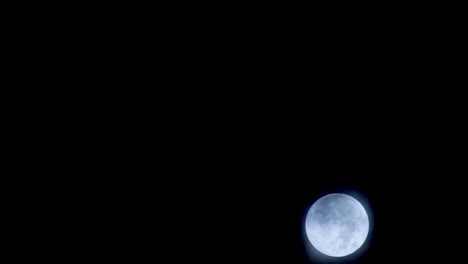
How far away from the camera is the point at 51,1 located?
10.3 ft

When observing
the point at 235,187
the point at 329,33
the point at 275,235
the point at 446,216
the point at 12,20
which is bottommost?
the point at 275,235

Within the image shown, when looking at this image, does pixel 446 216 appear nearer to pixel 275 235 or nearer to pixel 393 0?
pixel 275 235

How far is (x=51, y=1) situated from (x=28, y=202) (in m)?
1.74

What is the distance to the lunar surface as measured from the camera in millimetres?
3516

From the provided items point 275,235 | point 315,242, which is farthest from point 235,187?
point 315,242

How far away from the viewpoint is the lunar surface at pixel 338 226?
352 centimetres

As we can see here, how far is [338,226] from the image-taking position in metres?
3.49

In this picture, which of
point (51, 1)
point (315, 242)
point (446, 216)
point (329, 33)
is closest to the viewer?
point (51, 1)

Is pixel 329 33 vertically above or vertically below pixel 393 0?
below

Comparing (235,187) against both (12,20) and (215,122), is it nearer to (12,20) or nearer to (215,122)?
(215,122)

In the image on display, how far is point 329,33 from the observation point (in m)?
3.36

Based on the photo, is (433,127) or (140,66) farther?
(433,127)

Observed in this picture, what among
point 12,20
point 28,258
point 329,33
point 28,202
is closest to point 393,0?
point 329,33

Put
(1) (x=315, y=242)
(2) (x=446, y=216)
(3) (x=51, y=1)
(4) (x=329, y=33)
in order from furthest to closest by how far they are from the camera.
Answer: (2) (x=446, y=216) < (1) (x=315, y=242) < (4) (x=329, y=33) < (3) (x=51, y=1)
